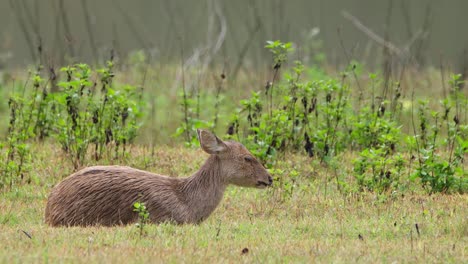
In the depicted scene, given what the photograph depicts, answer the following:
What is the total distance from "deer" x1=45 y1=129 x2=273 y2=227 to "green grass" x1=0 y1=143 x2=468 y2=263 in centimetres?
24

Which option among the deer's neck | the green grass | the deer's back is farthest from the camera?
the deer's neck

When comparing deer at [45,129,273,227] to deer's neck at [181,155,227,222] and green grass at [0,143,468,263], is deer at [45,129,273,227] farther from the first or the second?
green grass at [0,143,468,263]

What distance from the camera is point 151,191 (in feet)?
25.6

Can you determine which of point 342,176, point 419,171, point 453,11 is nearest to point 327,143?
point 342,176

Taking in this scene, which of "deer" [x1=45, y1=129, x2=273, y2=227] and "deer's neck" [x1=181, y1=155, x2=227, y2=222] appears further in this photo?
"deer's neck" [x1=181, y1=155, x2=227, y2=222]

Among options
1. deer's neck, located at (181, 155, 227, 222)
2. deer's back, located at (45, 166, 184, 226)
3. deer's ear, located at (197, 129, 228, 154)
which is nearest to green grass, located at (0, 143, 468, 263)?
deer's neck, located at (181, 155, 227, 222)

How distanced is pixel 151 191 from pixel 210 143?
30.1 inches

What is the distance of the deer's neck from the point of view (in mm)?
8008

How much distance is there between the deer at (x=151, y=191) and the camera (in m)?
7.66

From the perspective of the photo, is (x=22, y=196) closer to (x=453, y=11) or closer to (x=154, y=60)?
(x=154, y=60)

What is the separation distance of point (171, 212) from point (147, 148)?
3668 millimetres

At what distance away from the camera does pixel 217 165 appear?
8.29 metres

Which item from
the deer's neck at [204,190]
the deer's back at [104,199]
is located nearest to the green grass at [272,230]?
the deer's neck at [204,190]

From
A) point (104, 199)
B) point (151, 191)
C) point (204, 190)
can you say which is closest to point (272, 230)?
point (204, 190)
